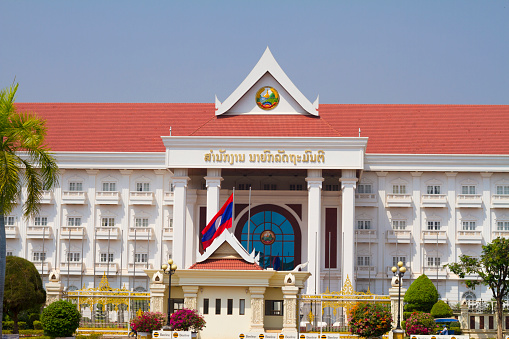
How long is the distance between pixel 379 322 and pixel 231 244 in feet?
26.9

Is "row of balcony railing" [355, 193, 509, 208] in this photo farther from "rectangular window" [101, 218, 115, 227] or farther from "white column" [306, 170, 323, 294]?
"rectangular window" [101, 218, 115, 227]

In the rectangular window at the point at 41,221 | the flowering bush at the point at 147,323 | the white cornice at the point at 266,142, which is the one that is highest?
the white cornice at the point at 266,142

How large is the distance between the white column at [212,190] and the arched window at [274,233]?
5.32 metres

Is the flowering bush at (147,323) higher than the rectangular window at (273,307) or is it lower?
lower

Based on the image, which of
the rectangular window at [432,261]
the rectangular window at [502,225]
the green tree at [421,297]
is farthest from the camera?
the rectangular window at [502,225]

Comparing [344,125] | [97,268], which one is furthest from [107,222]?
[344,125]

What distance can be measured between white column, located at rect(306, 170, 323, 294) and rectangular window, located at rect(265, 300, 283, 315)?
1434 centimetres

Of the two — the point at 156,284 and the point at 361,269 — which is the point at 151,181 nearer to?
the point at 361,269

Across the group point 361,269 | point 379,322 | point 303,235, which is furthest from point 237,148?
point 379,322

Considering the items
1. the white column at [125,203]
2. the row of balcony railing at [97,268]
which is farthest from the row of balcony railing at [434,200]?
the white column at [125,203]

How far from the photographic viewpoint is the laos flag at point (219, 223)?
44.1 m

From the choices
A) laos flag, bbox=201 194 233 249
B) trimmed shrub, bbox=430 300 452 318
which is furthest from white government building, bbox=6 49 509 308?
laos flag, bbox=201 194 233 249

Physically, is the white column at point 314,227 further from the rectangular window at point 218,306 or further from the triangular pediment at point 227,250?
the rectangular window at point 218,306

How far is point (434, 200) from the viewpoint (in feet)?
201
